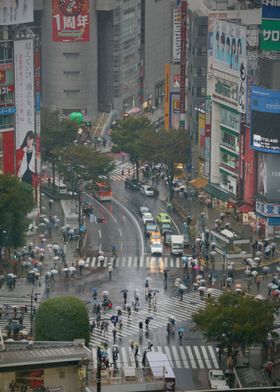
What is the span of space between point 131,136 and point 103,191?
39.4 ft

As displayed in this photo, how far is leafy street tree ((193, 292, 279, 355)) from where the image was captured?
92188mm

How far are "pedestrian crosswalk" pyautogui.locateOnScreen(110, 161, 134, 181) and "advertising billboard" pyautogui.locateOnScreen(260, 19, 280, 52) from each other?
26.7m

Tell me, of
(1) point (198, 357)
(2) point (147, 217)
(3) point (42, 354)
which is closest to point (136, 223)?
(2) point (147, 217)

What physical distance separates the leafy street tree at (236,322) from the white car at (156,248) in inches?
1022

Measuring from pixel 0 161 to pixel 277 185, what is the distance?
65.9 ft

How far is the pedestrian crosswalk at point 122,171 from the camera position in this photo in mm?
145762

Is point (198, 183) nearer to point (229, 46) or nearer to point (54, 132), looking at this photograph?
point (229, 46)

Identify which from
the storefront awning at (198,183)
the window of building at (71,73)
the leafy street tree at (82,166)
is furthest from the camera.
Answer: the window of building at (71,73)

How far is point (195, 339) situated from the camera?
100250mm

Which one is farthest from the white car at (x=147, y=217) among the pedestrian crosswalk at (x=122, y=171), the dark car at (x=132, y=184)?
the pedestrian crosswalk at (x=122, y=171)

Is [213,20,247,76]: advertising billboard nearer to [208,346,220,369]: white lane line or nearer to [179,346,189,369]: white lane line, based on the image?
[208,346,220,369]: white lane line

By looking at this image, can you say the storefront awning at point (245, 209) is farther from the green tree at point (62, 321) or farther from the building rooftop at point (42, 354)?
the building rooftop at point (42, 354)

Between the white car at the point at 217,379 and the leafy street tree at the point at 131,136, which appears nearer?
the white car at the point at 217,379

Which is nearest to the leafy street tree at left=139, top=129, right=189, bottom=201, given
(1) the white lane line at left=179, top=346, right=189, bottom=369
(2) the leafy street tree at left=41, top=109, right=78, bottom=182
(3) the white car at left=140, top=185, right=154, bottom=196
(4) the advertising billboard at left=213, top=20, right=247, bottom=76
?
(3) the white car at left=140, top=185, right=154, bottom=196
